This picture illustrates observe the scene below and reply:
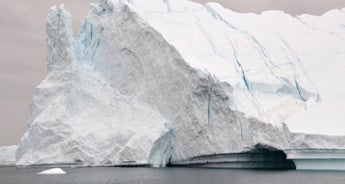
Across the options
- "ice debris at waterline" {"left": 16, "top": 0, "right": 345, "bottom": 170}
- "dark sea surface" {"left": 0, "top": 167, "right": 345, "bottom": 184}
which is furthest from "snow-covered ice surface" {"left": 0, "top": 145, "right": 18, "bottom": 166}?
"dark sea surface" {"left": 0, "top": 167, "right": 345, "bottom": 184}

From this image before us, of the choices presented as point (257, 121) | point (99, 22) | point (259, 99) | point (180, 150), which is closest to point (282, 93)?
point (259, 99)

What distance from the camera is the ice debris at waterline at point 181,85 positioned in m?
25.3

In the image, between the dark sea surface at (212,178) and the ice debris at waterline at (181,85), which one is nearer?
the dark sea surface at (212,178)

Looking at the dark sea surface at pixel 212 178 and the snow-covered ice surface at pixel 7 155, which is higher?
the dark sea surface at pixel 212 178

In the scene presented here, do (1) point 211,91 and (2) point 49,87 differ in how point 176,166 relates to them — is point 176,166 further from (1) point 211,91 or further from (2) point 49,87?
(2) point 49,87

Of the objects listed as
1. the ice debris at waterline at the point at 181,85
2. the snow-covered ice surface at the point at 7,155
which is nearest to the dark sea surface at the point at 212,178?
the ice debris at waterline at the point at 181,85

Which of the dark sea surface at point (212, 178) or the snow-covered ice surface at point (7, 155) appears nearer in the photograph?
the dark sea surface at point (212, 178)

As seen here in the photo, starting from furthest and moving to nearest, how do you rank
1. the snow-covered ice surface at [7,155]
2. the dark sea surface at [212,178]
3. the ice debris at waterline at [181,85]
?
the snow-covered ice surface at [7,155] → the ice debris at waterline at [181,85] → the dark sea surface at [212,178]

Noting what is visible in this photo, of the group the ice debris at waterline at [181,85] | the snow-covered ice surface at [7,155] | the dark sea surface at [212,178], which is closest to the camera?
the dark sea surface at [212,178]

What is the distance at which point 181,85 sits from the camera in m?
27.0

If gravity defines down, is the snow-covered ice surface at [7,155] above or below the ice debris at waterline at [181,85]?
below

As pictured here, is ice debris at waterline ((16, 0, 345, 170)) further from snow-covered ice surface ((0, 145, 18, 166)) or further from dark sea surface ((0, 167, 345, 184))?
snow-covered ice surface ((0, 145, 18, 166))

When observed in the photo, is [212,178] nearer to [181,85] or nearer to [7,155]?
[181,85]

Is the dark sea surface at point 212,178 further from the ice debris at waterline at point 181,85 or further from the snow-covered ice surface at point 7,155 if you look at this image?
the snow-covered ice surface at point 7,155
